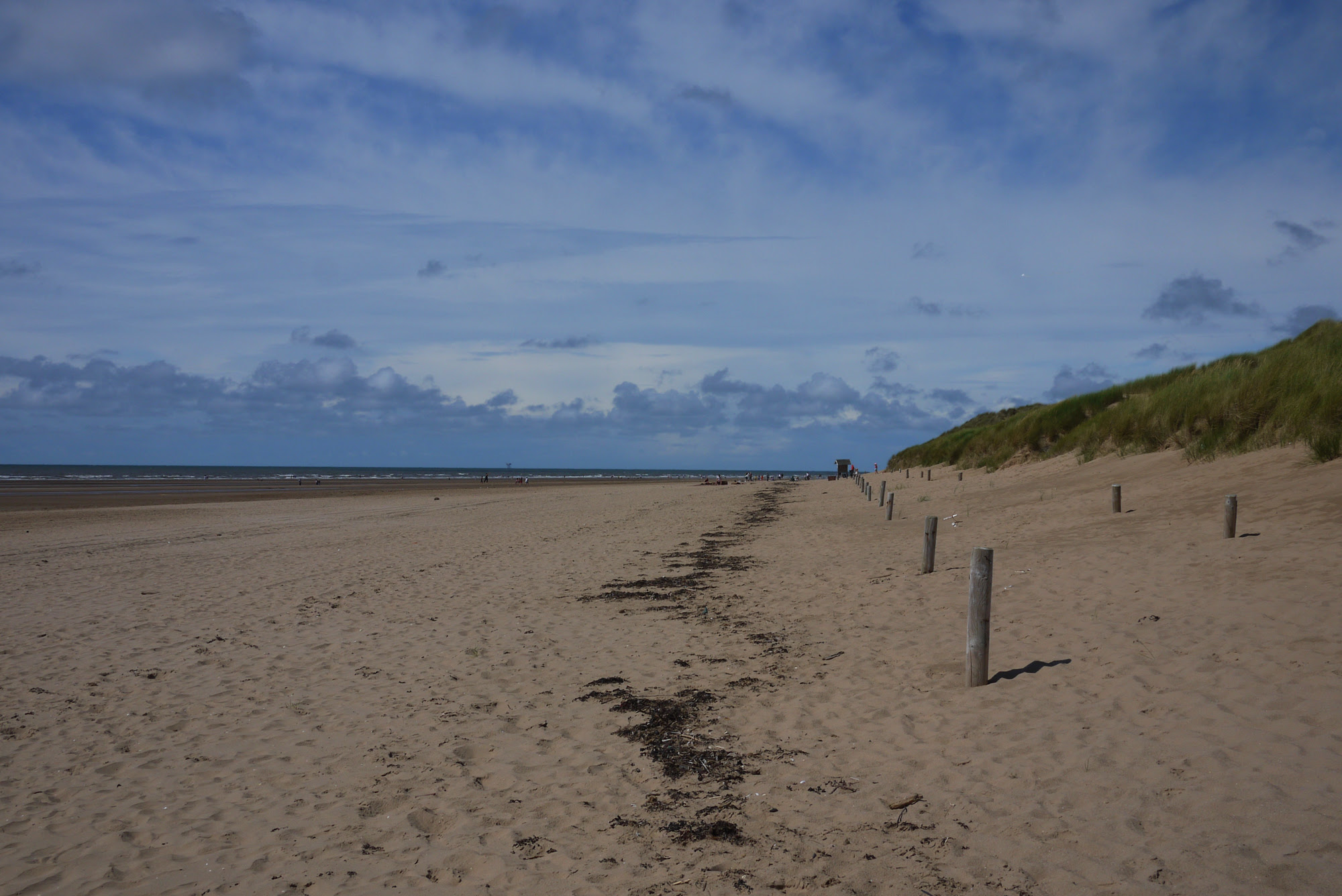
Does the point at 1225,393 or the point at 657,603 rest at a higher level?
the point at 1225,393

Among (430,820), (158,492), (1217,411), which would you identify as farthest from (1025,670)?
(158,492)

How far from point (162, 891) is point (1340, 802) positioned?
21.7 ft

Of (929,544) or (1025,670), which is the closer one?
(1025,670)

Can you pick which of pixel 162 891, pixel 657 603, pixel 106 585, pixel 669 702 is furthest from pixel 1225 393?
pixel 106 585

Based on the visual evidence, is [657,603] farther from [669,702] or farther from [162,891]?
[162,891]

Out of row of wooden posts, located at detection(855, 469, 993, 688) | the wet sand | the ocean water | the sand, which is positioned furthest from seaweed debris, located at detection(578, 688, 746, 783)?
the ocean water

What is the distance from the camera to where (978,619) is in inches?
273

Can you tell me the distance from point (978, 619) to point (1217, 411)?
1491 centimetres

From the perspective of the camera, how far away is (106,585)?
44.7 feet

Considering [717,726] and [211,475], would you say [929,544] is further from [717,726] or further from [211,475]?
[211,475]

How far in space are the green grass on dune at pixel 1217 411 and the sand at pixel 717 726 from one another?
1.29 meters

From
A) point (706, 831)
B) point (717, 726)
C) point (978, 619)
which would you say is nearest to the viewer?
point (706, 831)

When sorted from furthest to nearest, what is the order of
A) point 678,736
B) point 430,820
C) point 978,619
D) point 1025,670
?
point 1025,670, point 978,619, point 678,736, point 430,820

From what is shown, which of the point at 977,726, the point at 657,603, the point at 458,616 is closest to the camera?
the point at 977,726
